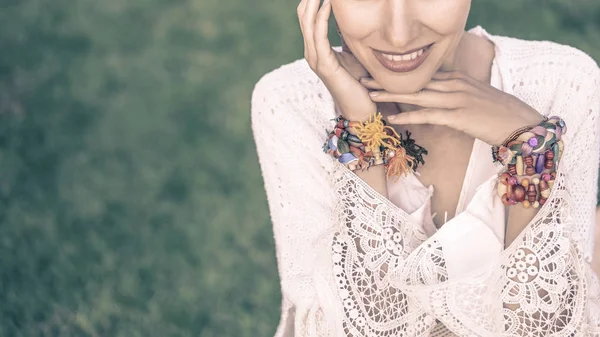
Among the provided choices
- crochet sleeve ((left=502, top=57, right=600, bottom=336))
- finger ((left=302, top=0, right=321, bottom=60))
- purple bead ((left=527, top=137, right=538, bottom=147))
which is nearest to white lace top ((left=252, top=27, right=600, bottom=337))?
crochet sleeve ((left=502, top=57, right=600, bottom=336))

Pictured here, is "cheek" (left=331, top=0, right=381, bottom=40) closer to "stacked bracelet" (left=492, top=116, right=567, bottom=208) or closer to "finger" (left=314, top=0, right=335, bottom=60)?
"finger" (left=314, top=0, right=335, bottom=60)

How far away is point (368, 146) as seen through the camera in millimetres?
2287

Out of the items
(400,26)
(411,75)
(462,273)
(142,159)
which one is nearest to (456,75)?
(411,75)

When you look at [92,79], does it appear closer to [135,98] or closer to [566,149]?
[135,98]

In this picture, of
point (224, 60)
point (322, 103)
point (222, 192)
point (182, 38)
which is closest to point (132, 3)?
point (182, 38)

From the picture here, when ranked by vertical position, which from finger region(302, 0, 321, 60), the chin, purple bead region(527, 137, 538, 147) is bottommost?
purple bead region(527, 137, 538, 147)

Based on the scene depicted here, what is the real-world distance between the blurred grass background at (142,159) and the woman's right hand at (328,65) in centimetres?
188

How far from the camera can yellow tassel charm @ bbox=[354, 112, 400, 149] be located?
2.26 m

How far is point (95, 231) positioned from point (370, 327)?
2468 mm

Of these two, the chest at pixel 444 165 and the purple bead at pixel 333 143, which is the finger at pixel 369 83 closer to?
the purple bead at pixel 333 143

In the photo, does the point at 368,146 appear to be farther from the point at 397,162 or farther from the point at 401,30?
the point at 401,30

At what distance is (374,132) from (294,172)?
442 millimetres

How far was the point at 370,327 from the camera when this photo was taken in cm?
236

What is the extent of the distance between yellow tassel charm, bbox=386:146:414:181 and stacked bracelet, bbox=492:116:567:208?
0.74ft
